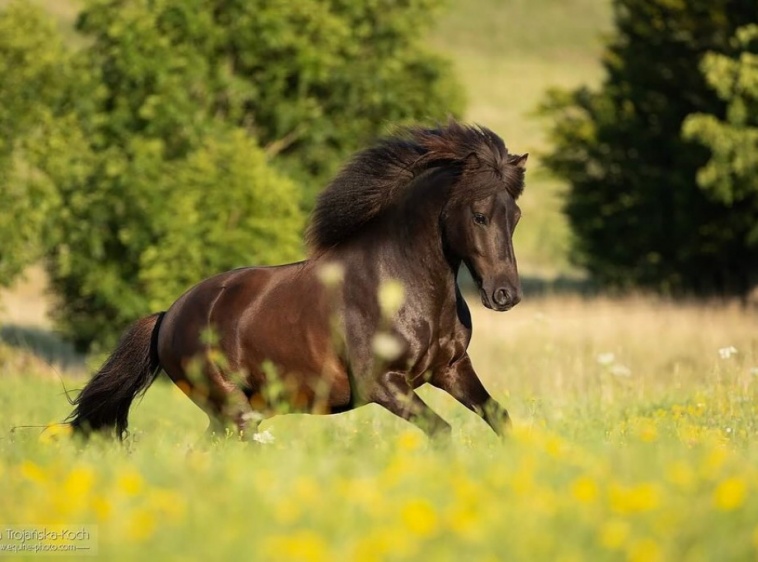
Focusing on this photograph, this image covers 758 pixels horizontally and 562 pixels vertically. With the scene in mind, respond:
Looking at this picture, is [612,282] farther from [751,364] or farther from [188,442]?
[188,442]

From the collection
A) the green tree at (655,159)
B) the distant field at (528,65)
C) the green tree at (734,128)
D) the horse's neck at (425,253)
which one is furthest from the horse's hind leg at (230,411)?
the distant field at (528,65)

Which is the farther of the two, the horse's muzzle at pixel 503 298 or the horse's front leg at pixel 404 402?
the horse's muzzle at pixel 503 298

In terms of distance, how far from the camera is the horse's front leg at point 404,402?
6.48 metres

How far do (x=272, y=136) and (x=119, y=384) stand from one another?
20673 mm

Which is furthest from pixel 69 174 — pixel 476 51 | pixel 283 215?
pixel 476 51

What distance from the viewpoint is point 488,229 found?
6797 millimetres

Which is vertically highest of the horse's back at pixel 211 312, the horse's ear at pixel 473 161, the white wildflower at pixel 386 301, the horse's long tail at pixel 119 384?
the horse's ear at pixel 473 161

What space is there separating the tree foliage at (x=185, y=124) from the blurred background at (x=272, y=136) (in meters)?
0.05

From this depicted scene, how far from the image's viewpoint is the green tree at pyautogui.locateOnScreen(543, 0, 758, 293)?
27125 millimetres

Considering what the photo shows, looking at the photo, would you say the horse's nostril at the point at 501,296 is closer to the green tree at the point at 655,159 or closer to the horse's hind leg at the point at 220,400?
the horse's hind leg at the point at 220,400

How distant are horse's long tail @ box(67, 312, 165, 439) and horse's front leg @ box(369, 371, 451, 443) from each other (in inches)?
87.6

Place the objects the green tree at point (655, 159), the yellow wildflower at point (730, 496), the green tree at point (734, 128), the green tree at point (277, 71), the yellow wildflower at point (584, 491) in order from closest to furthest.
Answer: the yellow wildflower at point (730, 496) → the yellow wildflower at point (584, 491) → the green tree at point (734, 128) → the green tree at point (277, 71) → the green tree at point (655, 159)

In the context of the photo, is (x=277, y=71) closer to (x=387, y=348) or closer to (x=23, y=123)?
(x=23, y=123)

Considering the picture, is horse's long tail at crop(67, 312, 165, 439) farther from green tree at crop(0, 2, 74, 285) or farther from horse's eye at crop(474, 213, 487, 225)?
green tree at crop(0, 2, 74, 285)
